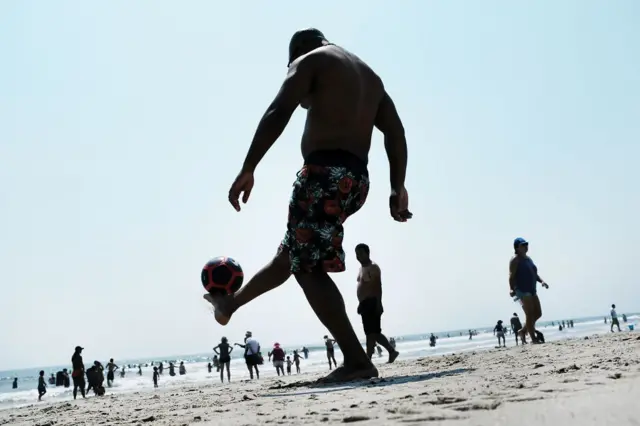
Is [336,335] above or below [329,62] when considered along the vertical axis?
below

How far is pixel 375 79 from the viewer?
390cm

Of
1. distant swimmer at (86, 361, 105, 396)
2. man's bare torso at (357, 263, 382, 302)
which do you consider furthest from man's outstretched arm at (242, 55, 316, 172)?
distant swimmer at (86, 361, 105, 396)

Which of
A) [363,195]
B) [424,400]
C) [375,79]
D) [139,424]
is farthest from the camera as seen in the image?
[375,79]

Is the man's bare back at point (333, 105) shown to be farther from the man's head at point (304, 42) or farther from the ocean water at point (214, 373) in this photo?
the ocean water at point (214, 373)

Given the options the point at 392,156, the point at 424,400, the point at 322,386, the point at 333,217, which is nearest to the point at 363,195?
the point at 333,217

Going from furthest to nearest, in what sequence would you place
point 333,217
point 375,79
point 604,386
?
point 375,79, point 333,217, point 604,386

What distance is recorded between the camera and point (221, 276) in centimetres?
372

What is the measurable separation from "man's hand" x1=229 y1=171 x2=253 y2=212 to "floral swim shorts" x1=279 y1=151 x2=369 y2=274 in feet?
0.90

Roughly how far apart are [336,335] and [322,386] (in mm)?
347

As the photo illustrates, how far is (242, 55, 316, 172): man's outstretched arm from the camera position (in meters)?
3.29

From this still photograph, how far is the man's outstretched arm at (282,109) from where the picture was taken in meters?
3.29

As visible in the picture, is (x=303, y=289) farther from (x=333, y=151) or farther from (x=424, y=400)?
(x=424, y=400)

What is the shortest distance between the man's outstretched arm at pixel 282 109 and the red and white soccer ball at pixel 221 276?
809 mm

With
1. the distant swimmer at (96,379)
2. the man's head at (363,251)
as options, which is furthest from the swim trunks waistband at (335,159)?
the distant swimmer at (96,379)
